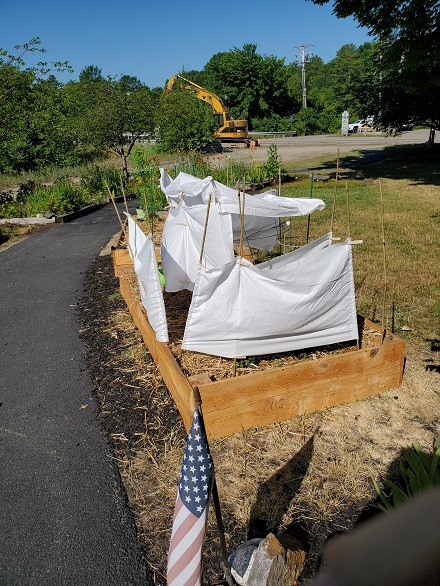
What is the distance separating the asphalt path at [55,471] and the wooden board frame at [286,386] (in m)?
0.80

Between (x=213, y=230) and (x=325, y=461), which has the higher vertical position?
(x=213, y=230)

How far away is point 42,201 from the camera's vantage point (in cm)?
1382

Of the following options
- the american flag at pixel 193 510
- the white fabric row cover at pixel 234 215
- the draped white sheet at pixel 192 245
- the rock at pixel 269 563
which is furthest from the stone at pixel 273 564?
the white fabric row cover at pixel 234 215

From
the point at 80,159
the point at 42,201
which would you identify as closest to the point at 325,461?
the point at 42,201

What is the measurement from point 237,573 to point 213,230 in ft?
11.2

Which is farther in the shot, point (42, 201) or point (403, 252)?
point (42, 201)

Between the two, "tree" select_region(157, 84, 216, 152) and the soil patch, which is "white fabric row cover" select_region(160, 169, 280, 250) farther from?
"tree" select_region(157, 84, 216, 152)

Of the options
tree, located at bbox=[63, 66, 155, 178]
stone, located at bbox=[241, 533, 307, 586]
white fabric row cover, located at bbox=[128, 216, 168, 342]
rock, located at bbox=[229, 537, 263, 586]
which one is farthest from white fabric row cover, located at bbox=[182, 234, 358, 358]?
tree, located at bbox=[63, 66, 155, 178]

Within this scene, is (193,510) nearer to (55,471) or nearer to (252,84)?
(55,471)

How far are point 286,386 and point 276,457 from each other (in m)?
0.58

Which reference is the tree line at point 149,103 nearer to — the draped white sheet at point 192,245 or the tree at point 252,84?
the draped white sheet at point 192,245

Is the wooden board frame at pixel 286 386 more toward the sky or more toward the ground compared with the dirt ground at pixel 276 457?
more toward the sky

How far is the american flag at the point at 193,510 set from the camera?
7.04 ft

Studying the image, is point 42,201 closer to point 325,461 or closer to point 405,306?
point 405,306
